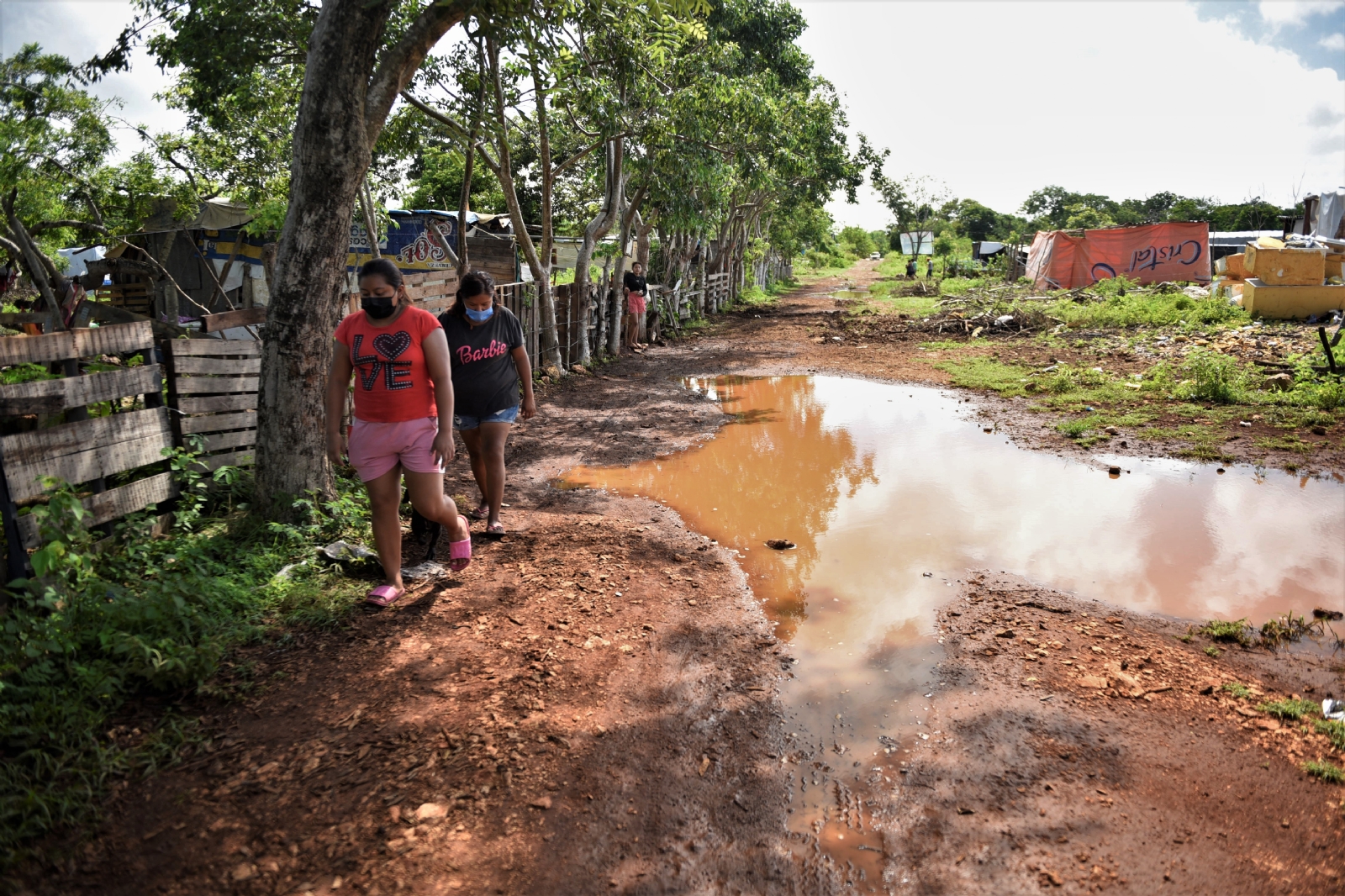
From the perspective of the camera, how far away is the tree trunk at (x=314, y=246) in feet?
15.2

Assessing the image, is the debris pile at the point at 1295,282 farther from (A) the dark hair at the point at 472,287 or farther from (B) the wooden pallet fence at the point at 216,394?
(B) the wooden pallet fence at the point at 216,394

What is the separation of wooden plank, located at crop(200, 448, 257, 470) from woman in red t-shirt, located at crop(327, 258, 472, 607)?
5.23 feet

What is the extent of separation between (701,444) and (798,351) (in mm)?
7438

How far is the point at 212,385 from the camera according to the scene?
17.1 ft

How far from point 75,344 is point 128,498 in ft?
2.86

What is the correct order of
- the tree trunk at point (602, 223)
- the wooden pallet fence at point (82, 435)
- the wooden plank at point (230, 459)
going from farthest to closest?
1. the tree trunk at point (602, 223)
2. the wooden plank at point (230, 459)
3. the wooden pallet fence at point (82, 435)

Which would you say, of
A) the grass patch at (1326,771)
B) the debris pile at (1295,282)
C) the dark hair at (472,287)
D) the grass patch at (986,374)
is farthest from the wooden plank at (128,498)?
the debris pile at (1295,282)

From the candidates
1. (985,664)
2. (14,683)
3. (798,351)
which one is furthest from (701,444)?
(798,351)

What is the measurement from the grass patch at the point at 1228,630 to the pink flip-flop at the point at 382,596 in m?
4.14

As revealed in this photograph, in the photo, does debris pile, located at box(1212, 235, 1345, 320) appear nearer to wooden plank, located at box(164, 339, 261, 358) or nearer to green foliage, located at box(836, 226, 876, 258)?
wooden plank, located at box(164, 339, 261, 358)

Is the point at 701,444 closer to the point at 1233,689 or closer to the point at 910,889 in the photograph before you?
the point at 1233,689

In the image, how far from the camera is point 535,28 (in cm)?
628

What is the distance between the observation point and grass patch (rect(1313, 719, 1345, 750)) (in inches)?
121

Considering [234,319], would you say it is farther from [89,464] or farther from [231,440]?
[89,464]
